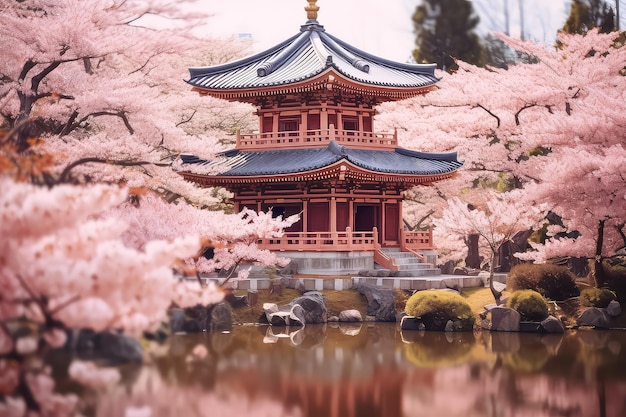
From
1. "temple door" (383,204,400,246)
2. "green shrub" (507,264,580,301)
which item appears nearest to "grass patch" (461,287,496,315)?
"green shrub" (507,264,580,301)

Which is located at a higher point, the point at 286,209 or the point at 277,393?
the point at 286,209

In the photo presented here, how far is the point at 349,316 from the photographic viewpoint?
2597 cm

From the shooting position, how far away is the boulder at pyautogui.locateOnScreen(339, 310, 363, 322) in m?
25.9

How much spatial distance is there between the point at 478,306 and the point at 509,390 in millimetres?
10312

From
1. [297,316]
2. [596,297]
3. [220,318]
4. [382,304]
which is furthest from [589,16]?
[220,318]

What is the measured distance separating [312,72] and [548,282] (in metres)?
10.4

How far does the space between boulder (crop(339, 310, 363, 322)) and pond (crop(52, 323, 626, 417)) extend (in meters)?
2.36

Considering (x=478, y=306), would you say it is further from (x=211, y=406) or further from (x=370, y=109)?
(x=211, y=406)

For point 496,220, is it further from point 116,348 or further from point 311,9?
point 116,348

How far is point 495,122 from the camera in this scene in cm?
3397

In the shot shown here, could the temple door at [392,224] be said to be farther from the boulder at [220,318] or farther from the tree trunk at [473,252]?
the boulder at [220,318]

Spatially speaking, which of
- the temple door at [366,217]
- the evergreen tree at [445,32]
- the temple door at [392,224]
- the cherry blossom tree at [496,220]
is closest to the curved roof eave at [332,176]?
the temple door at [392,224]

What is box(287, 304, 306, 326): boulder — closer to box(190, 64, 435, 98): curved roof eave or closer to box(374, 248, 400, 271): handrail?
box(374, 248, 400, 271): handrail

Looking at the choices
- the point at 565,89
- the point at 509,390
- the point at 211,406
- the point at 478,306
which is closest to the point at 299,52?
the point at 565,89
